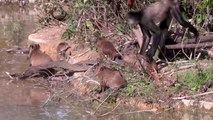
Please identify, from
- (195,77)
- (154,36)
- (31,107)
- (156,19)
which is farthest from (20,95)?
(195,77)

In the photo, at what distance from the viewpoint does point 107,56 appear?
11.0m

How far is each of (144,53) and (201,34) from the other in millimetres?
1291

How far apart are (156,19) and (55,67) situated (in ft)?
6.78

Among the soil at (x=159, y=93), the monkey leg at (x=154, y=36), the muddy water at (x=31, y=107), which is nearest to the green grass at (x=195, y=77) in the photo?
the soil at (x=159, y=93)

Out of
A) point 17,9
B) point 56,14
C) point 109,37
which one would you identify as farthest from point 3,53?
point 17,9

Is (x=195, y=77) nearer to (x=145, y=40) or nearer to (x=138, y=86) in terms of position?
(x=138, y=86)

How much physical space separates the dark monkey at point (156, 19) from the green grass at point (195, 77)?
0.76 meters

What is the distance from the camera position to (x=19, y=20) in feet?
61.7

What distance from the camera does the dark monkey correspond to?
10.2 metres

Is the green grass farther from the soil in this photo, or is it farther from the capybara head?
the capybara head

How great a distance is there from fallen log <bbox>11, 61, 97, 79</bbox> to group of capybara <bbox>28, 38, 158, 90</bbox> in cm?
26

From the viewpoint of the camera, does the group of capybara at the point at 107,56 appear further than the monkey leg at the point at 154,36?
No

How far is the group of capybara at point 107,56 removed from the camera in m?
9.45

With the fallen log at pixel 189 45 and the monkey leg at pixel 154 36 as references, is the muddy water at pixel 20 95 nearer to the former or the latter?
the monkey leg at pixel 154 36
